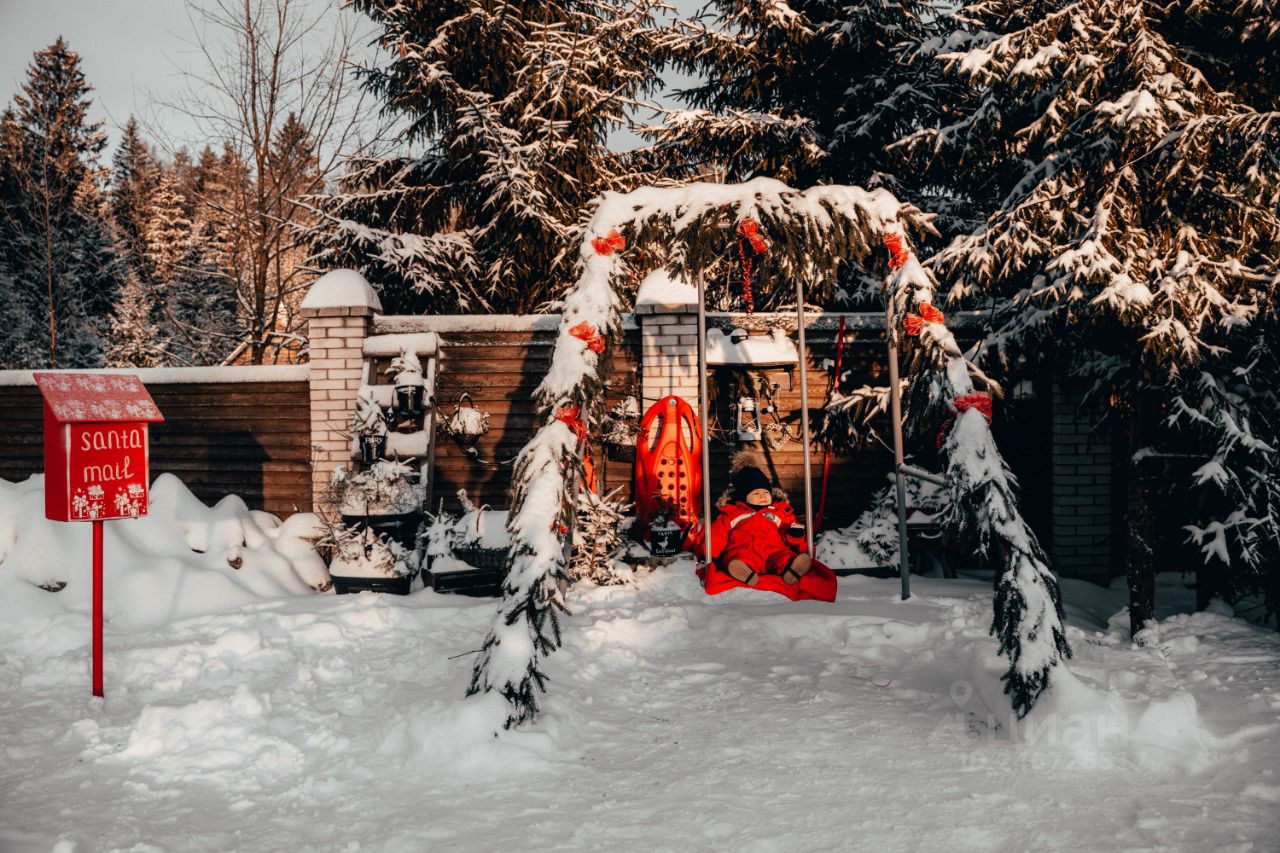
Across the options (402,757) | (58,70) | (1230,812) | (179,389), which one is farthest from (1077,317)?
(58,70)

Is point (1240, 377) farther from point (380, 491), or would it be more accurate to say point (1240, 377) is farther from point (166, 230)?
point (166, 230)

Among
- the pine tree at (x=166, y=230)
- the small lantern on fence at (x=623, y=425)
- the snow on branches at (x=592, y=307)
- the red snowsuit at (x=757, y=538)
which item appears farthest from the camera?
the pine tree at (x=166, y=230)

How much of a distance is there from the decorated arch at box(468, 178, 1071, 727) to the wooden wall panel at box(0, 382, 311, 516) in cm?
403

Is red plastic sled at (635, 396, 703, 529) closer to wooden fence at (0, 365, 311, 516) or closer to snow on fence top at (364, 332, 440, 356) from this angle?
snow on fence top at (364, 332, 440, 356)

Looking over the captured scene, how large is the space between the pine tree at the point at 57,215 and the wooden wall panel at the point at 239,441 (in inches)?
452

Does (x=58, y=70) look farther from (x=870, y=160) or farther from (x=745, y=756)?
(x=745, y=756)

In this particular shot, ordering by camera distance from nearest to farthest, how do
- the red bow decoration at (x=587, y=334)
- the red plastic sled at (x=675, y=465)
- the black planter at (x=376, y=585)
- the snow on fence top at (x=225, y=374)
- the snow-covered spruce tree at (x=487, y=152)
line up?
the red bow decoration at (x=587, y=334), the black planter at (x=376, y=585), the red plastic sled at (x=675, y=465), the snow on fence top at (x=225, y=374), the snow-covered spruce tree at (x=487, y=152)

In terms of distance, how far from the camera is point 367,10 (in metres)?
10.2

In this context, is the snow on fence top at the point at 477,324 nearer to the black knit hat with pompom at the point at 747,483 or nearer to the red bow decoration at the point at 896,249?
the black knit hat with pompom at the point at 747,483

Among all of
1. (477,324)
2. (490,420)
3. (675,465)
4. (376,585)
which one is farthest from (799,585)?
(477,324)

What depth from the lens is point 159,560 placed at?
5.65 meters

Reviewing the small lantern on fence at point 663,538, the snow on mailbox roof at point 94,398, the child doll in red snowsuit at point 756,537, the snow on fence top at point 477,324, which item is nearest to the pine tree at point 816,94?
the snow on fence top at point 477,324

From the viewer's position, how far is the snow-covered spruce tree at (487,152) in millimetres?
9570

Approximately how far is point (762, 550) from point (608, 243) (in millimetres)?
2457
